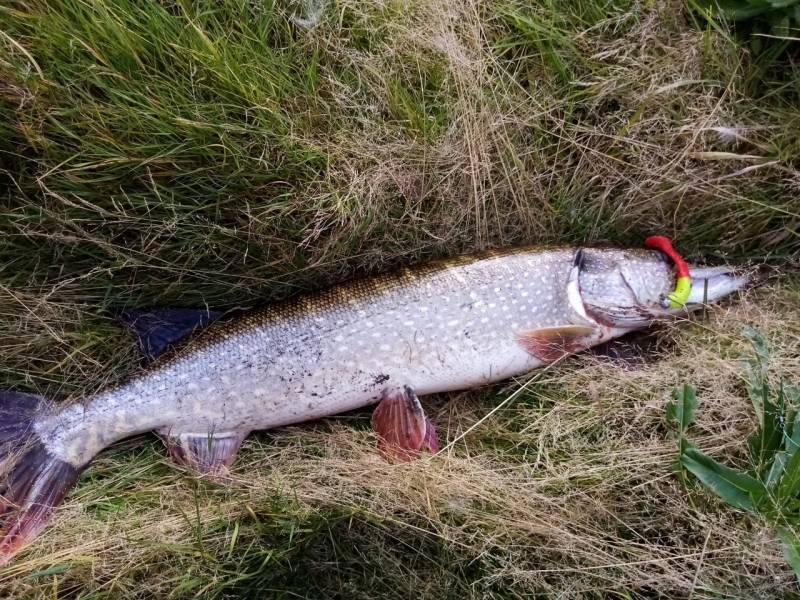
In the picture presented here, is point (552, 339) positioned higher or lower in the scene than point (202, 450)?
higher

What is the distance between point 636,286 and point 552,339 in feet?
1.27

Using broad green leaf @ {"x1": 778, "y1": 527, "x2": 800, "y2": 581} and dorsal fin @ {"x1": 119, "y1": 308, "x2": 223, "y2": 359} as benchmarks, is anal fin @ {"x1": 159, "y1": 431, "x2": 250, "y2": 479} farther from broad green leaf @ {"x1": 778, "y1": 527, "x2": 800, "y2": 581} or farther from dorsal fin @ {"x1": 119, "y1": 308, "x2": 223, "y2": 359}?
broad green leaf @ {"x1": 778, "y1": 527, "x2": 800, "y2": 581}

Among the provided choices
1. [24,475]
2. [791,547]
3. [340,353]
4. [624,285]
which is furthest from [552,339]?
[24,475]

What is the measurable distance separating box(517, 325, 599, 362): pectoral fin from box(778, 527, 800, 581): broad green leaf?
81 cm

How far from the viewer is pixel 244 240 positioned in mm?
2043

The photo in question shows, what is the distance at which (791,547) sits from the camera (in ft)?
5.17

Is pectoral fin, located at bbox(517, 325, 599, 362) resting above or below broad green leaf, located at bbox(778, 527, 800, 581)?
above

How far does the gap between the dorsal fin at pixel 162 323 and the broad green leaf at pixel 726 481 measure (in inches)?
63.6

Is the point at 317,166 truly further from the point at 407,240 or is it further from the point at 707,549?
the point at 707,549

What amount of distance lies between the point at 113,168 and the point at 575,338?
168cm

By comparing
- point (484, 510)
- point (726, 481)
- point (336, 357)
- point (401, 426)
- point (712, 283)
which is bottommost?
point (484, 510)

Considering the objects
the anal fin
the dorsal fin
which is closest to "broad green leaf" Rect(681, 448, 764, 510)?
the anal fin

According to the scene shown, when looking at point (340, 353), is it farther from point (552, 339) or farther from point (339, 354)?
point (552, 339)

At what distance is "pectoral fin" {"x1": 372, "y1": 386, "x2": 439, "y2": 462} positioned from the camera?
2.00 meters
